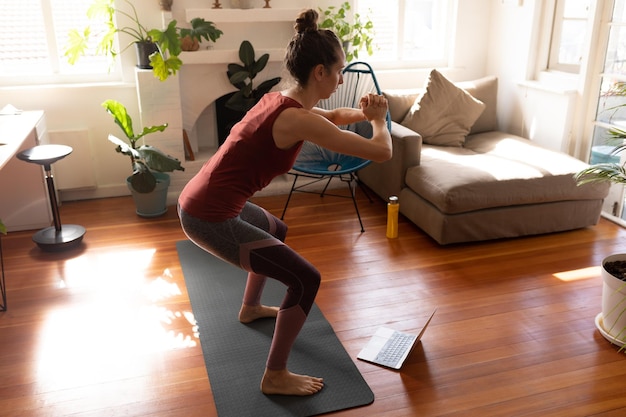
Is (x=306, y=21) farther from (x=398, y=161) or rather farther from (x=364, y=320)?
Answer: (x=398, y=161)

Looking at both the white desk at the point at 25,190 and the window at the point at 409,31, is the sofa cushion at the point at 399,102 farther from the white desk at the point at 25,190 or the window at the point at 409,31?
the white desk at the point at 25,190

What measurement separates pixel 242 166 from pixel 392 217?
1.72m

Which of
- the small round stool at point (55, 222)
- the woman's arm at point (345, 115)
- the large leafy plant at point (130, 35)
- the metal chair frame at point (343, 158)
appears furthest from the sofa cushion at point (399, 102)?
the small round stool at point (55, 222)

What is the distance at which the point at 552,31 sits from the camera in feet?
14.0

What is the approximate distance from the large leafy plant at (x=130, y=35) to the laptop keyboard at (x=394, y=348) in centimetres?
233

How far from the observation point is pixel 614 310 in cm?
252

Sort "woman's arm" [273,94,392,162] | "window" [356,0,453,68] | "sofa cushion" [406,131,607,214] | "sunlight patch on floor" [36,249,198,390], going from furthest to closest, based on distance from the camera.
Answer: "window" [356,0,453,68] → "sofa cushion" [406,131,607,214] → "sunlight patch on floor" [36,249,198,390] → "woman's arm" [273,94,392,162]

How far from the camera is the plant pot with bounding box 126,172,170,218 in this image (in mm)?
3916

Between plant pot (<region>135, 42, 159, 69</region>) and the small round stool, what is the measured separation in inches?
33.4

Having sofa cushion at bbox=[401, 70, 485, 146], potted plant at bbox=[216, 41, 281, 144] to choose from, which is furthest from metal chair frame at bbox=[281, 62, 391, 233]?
potted plant at bbox=[216, 41, 281, 144]

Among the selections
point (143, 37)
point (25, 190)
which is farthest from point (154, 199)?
point (143, 37)

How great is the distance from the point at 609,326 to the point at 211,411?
1.75 m

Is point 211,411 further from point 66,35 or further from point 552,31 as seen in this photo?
point 552,31

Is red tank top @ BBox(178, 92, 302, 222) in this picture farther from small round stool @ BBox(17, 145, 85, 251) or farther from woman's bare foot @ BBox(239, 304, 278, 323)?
small round stool @ BBox(17, 145, 85, 251)
